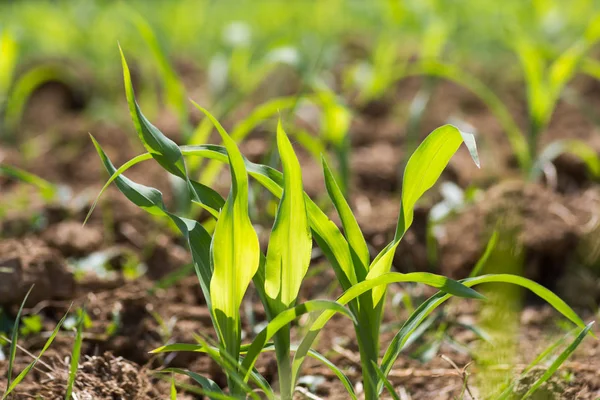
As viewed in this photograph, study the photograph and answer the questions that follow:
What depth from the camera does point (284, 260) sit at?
1.22 meters

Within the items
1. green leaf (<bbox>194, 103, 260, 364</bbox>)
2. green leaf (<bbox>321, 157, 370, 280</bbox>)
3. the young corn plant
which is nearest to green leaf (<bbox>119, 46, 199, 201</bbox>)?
the young corn plant

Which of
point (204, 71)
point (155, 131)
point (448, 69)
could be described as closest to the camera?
point (155, 131)

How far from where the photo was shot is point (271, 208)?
218 cm

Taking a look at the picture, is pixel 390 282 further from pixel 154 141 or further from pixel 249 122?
pixel 249 122

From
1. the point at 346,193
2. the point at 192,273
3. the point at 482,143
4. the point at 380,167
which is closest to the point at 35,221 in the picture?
the point at 192,273

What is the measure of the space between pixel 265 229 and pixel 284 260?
3.29 feet

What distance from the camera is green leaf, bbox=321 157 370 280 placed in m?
1.26

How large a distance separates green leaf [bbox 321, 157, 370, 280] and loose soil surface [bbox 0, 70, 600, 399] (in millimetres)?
353

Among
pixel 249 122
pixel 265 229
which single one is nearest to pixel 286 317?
pixel 249 122

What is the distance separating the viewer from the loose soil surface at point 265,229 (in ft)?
5.13

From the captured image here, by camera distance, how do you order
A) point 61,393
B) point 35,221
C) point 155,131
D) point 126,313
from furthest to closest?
point 35,221
point 126,313
point 61,393
point 155,131

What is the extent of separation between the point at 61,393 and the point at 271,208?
3.03 ft

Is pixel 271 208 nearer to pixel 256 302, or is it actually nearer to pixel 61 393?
pixel 256 302

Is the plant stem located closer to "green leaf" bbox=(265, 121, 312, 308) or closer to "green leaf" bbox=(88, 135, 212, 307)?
"green leaf" bbox=(265, 121, 312, 308)
